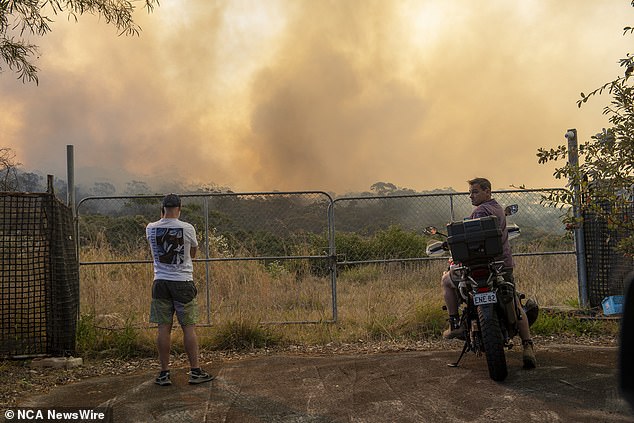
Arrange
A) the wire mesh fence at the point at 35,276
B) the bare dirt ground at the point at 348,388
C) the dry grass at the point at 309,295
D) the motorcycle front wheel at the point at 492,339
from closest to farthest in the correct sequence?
1. the bare dirt ground at the point at 348,388
2. the motorcycle front wheel at the point at 492,339
3. the wire mesh fence at the point at 35,276
4. the dry grass at the point at 309,295

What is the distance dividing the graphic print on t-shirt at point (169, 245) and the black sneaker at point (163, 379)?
1183mm

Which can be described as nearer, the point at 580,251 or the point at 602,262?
the point at 602,262

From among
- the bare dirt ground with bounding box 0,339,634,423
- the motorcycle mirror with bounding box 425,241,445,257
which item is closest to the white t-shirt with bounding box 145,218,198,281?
the bare dirt ground with bounding box 0,339,634,423

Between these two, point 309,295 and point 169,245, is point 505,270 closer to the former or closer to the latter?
point 169,245

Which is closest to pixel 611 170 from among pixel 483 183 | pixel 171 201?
pixel 483 183

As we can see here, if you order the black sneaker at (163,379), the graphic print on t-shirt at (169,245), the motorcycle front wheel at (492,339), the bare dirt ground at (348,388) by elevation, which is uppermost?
the graphic print on t-shirt at (169,245)

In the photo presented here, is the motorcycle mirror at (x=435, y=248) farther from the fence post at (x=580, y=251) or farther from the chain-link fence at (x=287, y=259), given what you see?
the fence post at (x=580, y=251)

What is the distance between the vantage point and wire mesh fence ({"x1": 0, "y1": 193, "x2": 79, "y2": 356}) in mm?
7316

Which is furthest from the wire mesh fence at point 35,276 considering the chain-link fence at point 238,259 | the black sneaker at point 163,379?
the black sneaker at point 163,379

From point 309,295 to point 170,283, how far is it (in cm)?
372

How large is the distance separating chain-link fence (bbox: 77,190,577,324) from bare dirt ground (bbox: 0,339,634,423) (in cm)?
175

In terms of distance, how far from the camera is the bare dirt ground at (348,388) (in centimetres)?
503

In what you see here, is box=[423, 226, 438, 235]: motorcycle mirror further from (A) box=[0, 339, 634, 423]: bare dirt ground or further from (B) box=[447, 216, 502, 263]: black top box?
(A) box=[0, 339, 634, 423]: bare dirt ground

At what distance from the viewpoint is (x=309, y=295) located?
9617 millimetres
